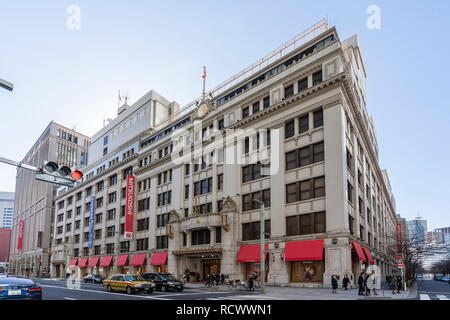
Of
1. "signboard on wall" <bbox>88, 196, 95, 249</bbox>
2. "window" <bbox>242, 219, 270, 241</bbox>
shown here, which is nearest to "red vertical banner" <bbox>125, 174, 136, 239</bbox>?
"signboard on wall" <bbox>88, 196, 95, 249</bbox>

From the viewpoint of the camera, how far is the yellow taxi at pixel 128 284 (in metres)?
28.1

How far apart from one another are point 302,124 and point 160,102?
34.8 m

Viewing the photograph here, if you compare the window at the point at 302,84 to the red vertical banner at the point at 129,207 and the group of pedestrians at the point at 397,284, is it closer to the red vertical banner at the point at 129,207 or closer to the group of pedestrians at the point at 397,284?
the group of pedestrians at the point at 397,284

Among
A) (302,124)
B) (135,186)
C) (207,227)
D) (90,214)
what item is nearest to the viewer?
(302,124)

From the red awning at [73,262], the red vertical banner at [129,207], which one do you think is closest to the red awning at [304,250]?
the red vertical banner at [129,207]

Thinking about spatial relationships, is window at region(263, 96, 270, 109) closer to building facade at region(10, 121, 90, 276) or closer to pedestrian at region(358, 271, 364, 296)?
pedestrian at region(358, 271, 364, 296)

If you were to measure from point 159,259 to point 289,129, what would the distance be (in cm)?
2718

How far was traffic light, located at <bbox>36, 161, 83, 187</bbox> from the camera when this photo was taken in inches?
436

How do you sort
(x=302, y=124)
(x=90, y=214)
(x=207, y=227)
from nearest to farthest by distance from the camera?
(x=302, y=124), (x=207, y=227), (x=90, y=214)

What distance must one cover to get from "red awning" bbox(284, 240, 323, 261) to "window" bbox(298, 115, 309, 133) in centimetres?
1162

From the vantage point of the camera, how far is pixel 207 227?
4669 cm
